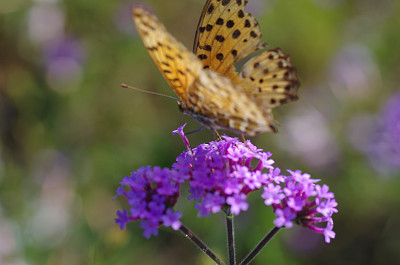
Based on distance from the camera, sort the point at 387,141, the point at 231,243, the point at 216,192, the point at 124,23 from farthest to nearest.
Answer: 1. the point at 124,23
2. the point at 387,141
3. the point at 231,243
4. the point at 216,192

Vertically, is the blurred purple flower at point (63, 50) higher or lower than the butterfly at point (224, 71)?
lower

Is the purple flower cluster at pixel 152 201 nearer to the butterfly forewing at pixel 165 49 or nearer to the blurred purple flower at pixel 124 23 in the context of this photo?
the butterfly forewing at pixel 165 49

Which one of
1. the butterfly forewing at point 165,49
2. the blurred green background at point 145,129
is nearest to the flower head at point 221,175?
the butterfly forewing at point 165,49

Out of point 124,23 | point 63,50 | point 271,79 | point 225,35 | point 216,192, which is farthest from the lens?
point 124,23

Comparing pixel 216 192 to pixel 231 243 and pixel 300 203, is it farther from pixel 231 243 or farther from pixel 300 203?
pixel 300 203

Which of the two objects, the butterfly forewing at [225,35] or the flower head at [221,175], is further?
the butterfly forewing at [225,35]

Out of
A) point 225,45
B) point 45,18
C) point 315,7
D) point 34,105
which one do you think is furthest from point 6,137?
point 315,7

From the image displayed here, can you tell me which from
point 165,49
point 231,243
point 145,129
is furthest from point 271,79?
point 145,129

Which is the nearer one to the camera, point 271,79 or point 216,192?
point 216,192
